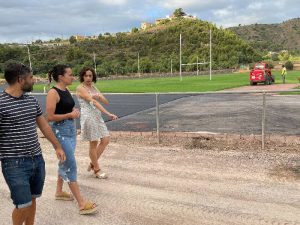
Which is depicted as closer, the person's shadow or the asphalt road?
the person's shadow

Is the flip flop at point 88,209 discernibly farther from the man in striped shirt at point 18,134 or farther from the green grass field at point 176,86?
the green grass field at point 176,86

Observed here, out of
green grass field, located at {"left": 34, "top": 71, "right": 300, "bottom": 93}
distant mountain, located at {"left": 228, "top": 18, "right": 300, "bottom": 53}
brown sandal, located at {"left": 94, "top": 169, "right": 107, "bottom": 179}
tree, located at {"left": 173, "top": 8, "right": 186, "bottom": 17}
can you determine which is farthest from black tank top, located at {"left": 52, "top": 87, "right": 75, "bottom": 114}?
tree, located at {"left": 173, "top": 8, "right": 186, "bottom": 17}

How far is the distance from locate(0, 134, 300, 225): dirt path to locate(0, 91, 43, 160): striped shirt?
1.34 metres

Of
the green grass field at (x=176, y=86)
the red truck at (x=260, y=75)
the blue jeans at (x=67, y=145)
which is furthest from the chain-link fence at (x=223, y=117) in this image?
the red truck at (x=260, y=75)

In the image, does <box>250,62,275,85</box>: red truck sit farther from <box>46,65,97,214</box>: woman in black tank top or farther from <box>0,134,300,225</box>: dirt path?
<box>46,65,97,214</box>: woman in black tank top

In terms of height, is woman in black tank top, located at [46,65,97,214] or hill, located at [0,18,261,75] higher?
hill, located at [0,18,261,75]

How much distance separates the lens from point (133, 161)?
25.1 feet

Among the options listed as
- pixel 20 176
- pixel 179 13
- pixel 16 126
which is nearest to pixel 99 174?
pixel 20 176

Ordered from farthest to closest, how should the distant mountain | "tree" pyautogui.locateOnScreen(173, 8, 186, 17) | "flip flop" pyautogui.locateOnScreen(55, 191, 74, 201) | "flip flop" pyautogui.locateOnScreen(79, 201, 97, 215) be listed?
1. "tree" pyautogui.locateOnScreen(173, 8, 186, 17)
2. the distant mountain
3. "flip flop" pyautogui.locateOnScreen(55, 191, 74, 201)
4. "flip flop" pyautogui.locateOnScreen(79, 201, 97, 215)

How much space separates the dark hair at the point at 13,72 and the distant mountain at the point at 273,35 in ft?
423

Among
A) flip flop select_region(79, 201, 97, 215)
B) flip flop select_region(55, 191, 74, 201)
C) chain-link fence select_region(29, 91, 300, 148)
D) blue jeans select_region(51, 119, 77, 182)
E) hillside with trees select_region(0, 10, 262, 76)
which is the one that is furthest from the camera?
hillside with trees select_region(0, 10, 262, 76)

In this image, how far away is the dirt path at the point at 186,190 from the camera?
4805 mm

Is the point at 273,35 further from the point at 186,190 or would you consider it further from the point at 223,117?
the point at 186,190

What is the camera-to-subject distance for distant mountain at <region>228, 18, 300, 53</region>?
5153 inches
